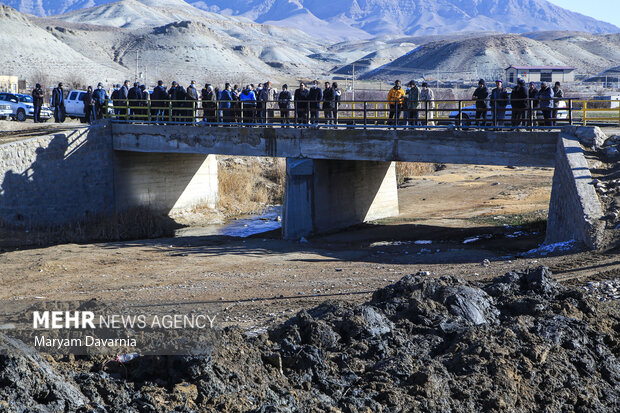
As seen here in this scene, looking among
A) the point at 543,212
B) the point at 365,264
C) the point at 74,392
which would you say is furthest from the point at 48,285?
the point at 543,212

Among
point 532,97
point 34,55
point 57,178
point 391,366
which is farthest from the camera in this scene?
point 34,55

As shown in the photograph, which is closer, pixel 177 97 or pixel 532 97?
pixel 532 97

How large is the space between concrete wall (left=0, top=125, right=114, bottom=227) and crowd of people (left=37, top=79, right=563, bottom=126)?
1822 mm

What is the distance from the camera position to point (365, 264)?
53.9 feet

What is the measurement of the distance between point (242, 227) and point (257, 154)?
13.0ft

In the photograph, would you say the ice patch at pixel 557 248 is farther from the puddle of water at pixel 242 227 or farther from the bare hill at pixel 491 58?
the bare hill at pixel 491 58

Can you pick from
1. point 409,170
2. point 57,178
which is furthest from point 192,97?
point 409,170

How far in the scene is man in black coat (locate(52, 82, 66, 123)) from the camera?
1232 inches

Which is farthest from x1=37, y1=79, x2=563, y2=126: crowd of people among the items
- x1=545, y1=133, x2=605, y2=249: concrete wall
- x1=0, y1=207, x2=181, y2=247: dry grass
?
x1=0, y1=207, x2=181, y2=247: dry grass

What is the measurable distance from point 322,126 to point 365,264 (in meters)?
7.20

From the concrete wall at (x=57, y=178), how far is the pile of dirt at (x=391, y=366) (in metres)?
17.0

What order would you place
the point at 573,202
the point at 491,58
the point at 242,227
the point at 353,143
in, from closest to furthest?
the point at 573,202
the point at 353,143
the point at 242,227
the point at 491,58

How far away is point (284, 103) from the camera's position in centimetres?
2412

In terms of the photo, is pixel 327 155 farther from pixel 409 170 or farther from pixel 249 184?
pixel 409 170
